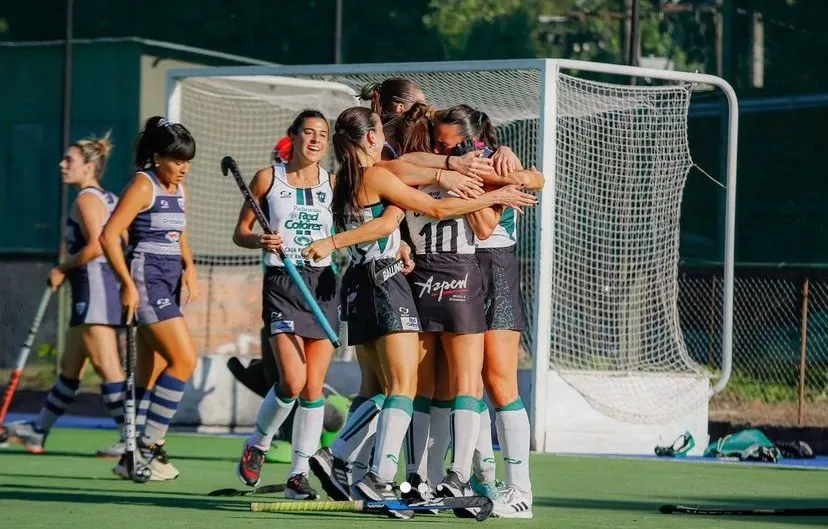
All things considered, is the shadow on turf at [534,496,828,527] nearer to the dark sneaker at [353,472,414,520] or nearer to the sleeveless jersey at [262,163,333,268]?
the dark sneaker at [353,472,414,520]

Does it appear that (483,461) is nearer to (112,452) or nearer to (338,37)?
(112,452)

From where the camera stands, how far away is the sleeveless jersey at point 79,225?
979cm

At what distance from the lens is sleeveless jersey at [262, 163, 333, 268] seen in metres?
7.92

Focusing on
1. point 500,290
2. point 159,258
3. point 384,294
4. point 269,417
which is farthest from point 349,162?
point 159,258

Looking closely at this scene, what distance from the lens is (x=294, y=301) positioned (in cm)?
788

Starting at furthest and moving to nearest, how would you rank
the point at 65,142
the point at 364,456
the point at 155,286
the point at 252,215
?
the point at 65,142 → the point at 155,286 → the point at 252,215 → the point at 364,456

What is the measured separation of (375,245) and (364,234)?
0.36ft

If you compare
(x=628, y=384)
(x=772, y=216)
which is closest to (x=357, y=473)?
(x=628, y=384)

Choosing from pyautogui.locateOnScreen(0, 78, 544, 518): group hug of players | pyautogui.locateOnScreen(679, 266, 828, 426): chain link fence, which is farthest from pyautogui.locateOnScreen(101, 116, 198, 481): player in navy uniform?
pyautogui.locateOnScreen(679, 266, 828, 426): chain link fence

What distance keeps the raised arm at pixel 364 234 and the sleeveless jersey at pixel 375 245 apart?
54 millimetres

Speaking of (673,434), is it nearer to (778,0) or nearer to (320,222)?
(320,222)

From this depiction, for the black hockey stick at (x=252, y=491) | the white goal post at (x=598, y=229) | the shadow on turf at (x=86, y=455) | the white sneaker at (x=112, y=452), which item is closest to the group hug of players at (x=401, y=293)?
the black hockey stick at (x=252, y=491)

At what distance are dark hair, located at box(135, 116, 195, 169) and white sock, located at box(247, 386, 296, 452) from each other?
4.93 feet

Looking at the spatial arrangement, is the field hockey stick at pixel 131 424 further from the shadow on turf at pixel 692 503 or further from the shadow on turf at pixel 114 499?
the shadow on turf at pixel 692 503
